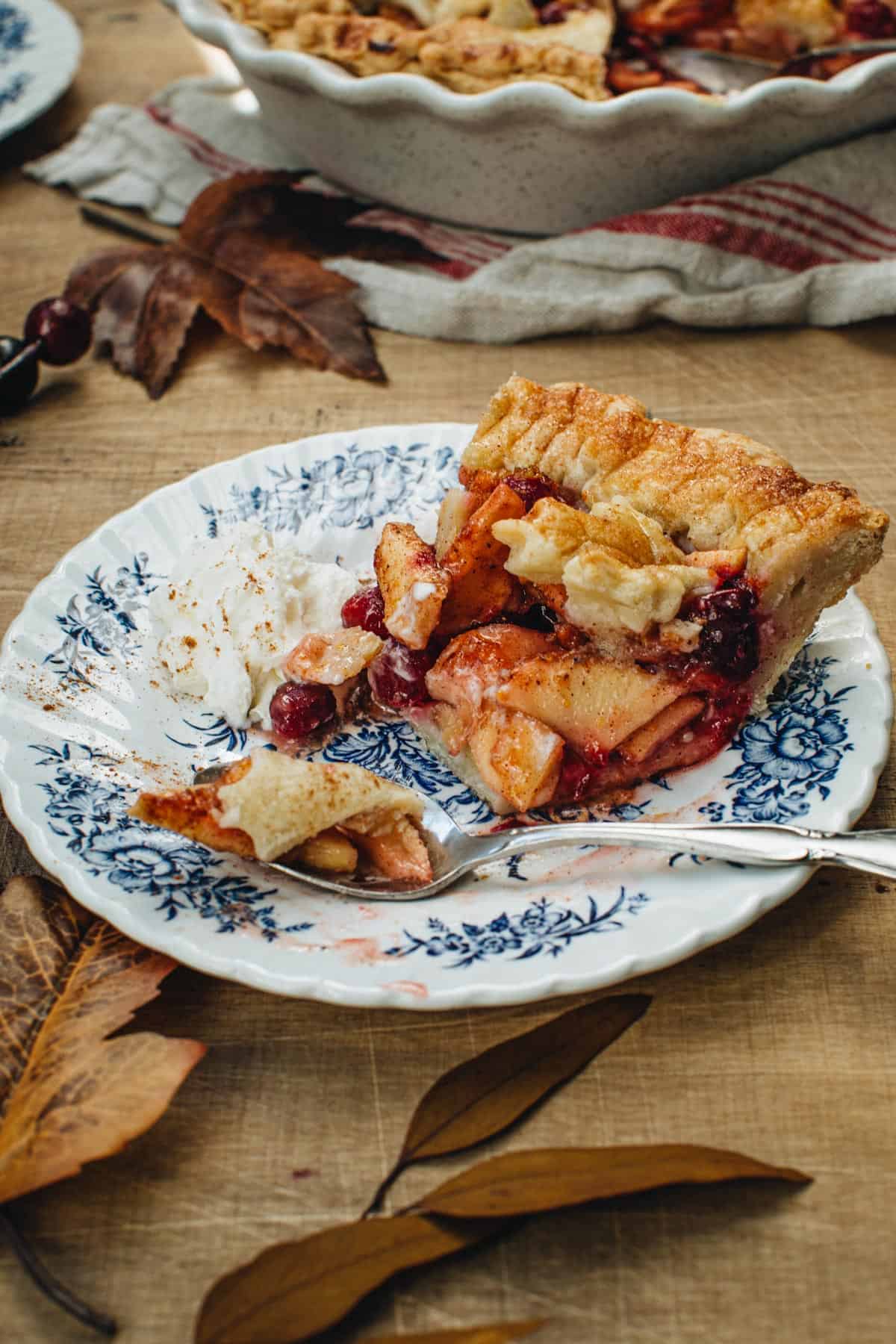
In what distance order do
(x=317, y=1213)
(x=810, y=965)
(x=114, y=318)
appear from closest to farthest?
1. (x=317, y=1213)
2. (x=810, y=965)
3. (x=114, y=318)

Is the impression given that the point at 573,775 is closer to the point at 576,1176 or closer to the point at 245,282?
the point at 576,1176

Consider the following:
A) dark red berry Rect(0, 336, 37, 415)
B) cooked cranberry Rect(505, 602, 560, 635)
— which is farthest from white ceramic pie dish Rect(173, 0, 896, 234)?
cooked cranberry Rect(505, 602, 560, 635)

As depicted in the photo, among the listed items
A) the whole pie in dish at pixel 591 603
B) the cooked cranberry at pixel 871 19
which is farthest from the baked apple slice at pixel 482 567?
the cooked cranberry at pixel 871 19

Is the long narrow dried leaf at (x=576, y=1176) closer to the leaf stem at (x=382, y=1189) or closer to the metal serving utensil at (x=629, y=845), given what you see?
the leaf stem at (x=382, y=1189)

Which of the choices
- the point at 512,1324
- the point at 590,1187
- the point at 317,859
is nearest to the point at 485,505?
the point at 317,859

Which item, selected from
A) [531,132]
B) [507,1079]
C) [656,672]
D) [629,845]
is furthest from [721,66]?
[507,1079]

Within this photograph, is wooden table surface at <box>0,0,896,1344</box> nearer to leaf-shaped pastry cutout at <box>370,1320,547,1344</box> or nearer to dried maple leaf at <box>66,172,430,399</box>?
leaf-shaped pastry cutout at <box>370,1320,547,1344</box>

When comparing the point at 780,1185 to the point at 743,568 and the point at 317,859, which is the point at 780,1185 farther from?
the point at 743,568
